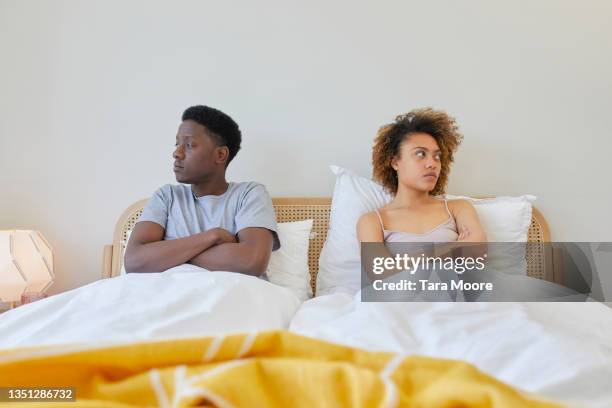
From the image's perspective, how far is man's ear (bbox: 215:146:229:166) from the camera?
6.55 feet

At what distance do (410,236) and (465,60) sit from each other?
1007 mm

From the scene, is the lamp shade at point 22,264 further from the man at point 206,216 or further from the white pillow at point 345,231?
the white pillow at point 345,231

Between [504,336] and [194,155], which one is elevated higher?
[194,155]

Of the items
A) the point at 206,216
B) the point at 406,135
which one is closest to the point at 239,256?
the point at 206,216

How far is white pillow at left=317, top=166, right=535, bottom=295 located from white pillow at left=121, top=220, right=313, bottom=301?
0.07m

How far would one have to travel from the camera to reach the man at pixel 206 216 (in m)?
1.66

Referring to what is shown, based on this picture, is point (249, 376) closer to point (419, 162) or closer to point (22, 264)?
point (419, 162)

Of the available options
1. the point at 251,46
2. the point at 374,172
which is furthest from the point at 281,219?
the point at 251,46

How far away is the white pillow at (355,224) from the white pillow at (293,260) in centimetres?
7

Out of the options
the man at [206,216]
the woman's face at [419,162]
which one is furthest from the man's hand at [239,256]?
the woman's face at [419,162]

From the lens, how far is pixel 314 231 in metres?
2.14

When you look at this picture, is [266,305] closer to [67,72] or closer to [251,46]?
[251,46]

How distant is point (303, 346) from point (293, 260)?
48.5 inches

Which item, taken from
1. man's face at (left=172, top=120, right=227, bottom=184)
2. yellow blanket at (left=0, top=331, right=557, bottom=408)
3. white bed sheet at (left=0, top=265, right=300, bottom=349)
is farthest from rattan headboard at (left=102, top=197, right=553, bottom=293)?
yellow blanket at (left=0, top=331, right=557, bottom=408)
